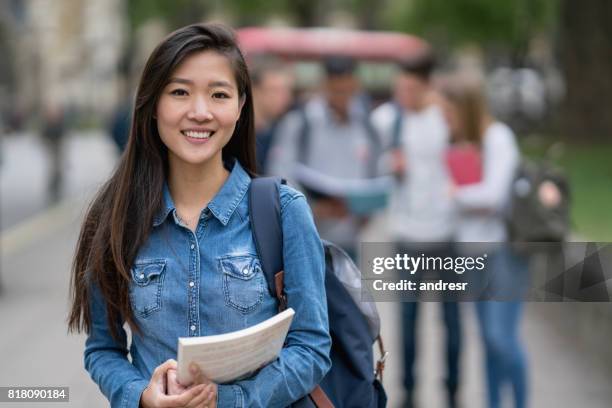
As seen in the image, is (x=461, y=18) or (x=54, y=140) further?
(x=461, y=18)

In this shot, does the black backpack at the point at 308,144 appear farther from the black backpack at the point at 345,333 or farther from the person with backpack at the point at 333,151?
the black backpack at the point at 345,333

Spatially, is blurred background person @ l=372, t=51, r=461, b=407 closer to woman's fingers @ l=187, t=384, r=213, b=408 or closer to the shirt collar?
the shirt collar

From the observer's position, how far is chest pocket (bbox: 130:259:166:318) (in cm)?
246

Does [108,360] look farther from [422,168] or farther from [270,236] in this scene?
[422,168]

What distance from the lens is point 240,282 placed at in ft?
7.98

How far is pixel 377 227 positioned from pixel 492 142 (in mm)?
8710

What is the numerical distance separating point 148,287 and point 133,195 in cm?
21

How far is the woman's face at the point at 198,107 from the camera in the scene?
97.3 inches

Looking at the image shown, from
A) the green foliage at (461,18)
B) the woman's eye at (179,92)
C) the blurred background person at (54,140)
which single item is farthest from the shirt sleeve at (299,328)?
the green foliage at (461,18)

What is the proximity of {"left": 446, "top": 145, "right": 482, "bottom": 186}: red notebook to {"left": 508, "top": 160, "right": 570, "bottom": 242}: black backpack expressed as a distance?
410mm

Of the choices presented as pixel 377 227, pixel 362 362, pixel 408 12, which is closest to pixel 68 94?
pixel 408 12

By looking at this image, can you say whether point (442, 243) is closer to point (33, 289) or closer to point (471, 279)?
point (471, 279)

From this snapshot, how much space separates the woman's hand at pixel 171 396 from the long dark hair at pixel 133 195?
6.8 inches

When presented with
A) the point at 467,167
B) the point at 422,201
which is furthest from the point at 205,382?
the point at 422,201
